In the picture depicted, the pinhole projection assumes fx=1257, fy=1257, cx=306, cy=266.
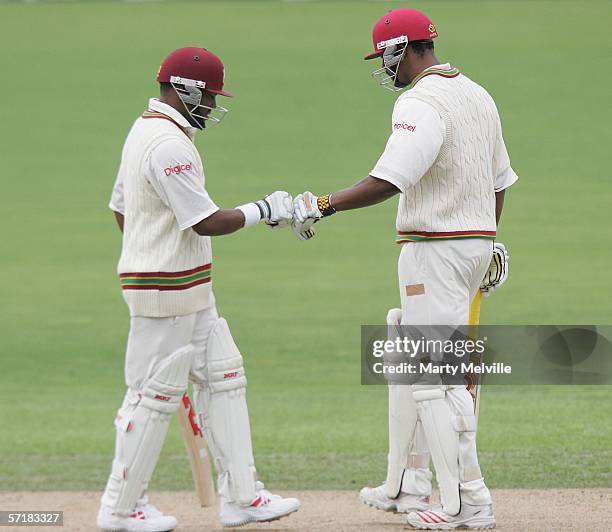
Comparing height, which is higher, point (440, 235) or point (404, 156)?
point (404, 156)

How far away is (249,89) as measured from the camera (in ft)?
90.3

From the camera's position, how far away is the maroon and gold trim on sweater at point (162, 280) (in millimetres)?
5258

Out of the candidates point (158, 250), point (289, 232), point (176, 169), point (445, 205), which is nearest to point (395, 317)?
point (445, 205)

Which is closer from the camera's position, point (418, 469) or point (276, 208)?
point (276, 208)

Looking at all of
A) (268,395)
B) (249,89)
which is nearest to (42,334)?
(268,395)

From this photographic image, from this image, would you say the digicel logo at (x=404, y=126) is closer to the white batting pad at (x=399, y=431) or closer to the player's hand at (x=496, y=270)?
the player's hand at (x=496, y=270)

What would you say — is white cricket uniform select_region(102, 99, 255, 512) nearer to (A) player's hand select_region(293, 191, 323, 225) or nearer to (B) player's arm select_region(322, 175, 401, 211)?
(A) player's hand select_region(293, 191, 323, 225)

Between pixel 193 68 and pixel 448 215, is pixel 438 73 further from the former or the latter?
pixel 193 68

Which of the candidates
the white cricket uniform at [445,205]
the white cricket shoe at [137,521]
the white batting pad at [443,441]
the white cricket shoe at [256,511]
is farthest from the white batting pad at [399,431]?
the white cricket shoe at [137,521]

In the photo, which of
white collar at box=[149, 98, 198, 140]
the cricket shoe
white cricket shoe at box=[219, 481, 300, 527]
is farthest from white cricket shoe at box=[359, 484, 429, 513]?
white collar at box=[149, 98, 198, 140]

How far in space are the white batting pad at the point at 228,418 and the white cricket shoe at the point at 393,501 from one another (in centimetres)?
58

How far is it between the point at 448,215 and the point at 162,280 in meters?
1.24

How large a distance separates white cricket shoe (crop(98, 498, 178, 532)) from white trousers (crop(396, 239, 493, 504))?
4.20 feet

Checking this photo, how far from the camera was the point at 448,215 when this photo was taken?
209 inches
